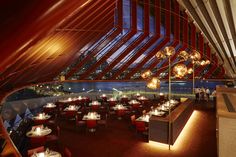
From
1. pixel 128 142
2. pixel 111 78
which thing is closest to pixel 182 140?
pixel 128 142

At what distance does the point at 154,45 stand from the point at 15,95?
1046 cm

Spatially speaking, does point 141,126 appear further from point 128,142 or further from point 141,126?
point 128,142

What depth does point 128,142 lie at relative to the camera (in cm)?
729

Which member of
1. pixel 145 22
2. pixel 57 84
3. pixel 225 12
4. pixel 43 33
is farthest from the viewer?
pixel 57 84

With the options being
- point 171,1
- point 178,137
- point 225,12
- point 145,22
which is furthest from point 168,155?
point 171,1

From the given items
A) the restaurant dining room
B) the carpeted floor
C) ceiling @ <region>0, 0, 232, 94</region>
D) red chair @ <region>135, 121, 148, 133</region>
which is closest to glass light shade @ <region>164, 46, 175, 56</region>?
the restaurant dining room

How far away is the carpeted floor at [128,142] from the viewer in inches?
251

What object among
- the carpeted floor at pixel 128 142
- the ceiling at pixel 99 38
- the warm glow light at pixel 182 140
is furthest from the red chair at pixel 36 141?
the warm glow light at pixel 182 140

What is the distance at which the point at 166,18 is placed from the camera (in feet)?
43.0

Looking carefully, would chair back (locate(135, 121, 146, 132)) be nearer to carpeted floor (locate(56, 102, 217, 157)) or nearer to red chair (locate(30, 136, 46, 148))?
carpeted floor (locate(56, 102, 217, 157))

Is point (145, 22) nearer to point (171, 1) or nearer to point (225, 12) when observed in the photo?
point (171, 1)

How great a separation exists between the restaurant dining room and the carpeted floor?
0.11 ft

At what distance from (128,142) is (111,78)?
35.8 feet

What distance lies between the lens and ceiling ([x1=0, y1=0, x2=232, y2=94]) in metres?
1.00
